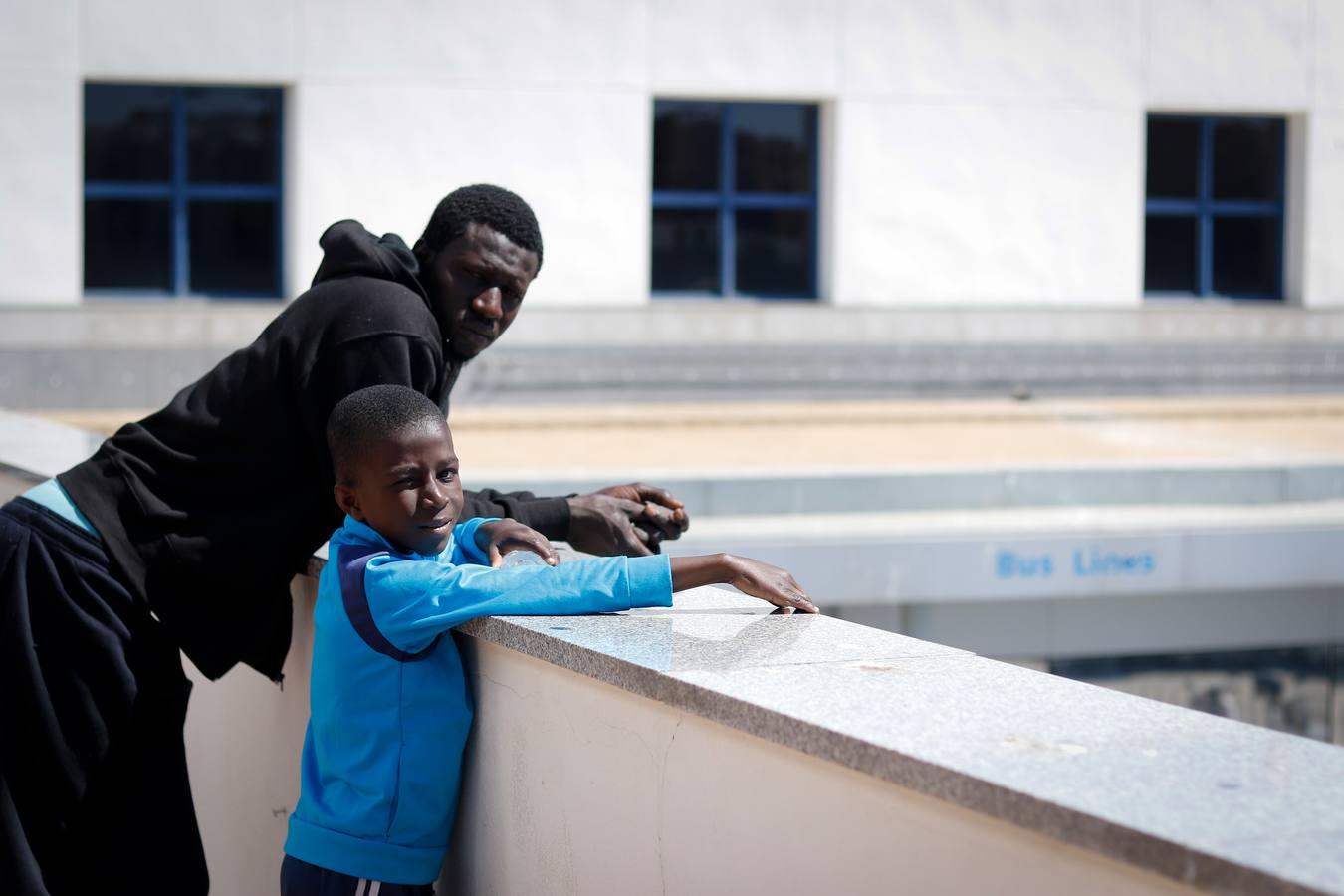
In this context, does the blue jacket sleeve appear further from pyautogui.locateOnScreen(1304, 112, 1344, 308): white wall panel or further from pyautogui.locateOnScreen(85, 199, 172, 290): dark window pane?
pyautogui.locateOnScreen(1304, 112, 1344, 308): white wall panel

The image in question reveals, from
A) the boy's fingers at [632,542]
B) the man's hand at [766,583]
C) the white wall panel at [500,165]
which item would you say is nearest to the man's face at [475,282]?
the boy's fingers at [632,542]

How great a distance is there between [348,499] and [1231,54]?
15.0 m

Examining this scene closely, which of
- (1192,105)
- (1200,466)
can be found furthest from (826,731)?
(1192,105)

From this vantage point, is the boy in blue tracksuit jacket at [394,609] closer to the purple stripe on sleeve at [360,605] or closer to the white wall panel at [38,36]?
the purple stripe on sleeve at [360,605]

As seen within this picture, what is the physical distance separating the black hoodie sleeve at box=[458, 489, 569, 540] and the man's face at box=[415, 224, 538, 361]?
0.96ft

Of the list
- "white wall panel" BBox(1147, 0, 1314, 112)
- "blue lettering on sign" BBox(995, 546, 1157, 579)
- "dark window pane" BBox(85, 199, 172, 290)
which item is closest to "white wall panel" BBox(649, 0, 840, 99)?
"white wall panel" BBox(1147, 0, 1314, 112)

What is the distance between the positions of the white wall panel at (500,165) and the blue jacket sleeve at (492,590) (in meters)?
11.3

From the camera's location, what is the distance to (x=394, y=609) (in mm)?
2490

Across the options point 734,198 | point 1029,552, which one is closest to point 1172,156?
point 734,198

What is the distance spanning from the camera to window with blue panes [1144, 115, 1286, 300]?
644 inches

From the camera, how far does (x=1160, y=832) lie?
1494 mm

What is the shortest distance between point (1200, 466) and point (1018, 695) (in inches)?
309

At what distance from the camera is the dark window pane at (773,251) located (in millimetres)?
15328

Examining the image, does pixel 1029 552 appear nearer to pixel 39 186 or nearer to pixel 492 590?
pixel 492 590
